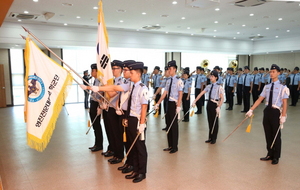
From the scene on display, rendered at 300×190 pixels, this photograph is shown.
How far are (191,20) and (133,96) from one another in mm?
6735

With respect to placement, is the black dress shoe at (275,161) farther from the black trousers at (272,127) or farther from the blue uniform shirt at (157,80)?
the blue uniform shirt at (157,80)

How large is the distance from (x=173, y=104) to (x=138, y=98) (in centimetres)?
161

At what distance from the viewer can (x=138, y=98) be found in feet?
11.5

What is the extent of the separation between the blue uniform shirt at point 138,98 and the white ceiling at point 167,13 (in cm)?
301

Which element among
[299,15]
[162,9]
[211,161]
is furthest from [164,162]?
[299,15]

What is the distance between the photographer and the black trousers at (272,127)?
4078 millimetres

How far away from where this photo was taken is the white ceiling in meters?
6.87

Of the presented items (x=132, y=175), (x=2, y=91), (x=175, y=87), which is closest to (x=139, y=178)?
(x=132, y=175)

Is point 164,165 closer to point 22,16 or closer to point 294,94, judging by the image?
point 22,16

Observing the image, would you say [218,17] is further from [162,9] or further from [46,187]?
[46,187]

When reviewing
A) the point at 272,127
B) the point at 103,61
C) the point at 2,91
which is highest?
the point at 103,61

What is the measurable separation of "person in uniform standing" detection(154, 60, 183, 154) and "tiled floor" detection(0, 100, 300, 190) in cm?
24

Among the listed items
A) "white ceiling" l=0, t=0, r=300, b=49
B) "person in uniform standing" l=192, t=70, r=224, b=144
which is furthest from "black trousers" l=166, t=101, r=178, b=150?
"white ceiling" l=0, t=0, r=300, b=49

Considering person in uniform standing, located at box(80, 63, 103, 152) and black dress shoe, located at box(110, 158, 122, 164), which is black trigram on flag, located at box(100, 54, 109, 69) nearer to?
person in uniform standing, located at box(80, 63, 103, 152)
